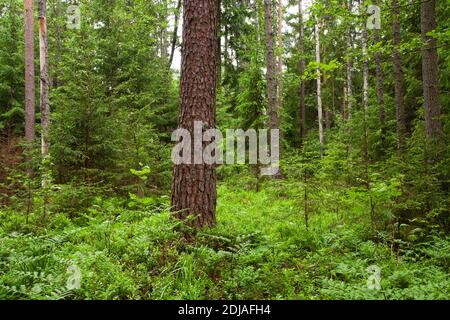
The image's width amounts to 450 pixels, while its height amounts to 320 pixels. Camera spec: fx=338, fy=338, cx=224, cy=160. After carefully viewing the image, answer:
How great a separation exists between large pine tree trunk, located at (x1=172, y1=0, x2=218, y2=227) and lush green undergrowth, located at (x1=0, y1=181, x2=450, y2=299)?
43cm

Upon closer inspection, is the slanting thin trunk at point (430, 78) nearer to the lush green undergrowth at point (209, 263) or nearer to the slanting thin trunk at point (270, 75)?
the lush green undergrowth at point (209, 263)

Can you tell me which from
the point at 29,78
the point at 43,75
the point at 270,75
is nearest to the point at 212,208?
the point at 270,75

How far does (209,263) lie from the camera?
455 centimetres

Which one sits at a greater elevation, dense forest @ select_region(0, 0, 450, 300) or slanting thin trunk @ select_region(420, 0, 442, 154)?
slanting thin trunk @ select_region(420, 0, 442, 154)

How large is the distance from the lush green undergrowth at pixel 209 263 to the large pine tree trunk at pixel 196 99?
1.41ft

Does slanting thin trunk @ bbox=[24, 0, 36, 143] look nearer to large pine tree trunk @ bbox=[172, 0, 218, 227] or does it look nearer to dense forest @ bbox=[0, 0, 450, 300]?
dense forest @ bbox=[0, 0, 450, 300]

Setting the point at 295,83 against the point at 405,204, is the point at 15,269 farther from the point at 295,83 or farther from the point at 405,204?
the point at 295,83

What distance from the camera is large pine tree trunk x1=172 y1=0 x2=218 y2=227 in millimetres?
5570

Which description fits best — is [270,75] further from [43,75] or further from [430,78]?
[43,75]

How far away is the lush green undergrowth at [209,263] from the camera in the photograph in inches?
153

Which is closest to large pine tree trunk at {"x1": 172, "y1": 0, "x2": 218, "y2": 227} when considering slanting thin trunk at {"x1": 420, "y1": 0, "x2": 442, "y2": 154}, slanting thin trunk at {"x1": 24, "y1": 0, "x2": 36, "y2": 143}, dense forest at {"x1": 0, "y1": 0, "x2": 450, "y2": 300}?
dense forest at {"x1": 0, "y1": 0, "x2": 450, "y2": 300}

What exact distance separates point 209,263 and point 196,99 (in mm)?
2652

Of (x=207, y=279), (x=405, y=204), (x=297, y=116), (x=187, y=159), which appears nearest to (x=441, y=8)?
(x=405, y=204)

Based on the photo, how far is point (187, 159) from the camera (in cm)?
557
